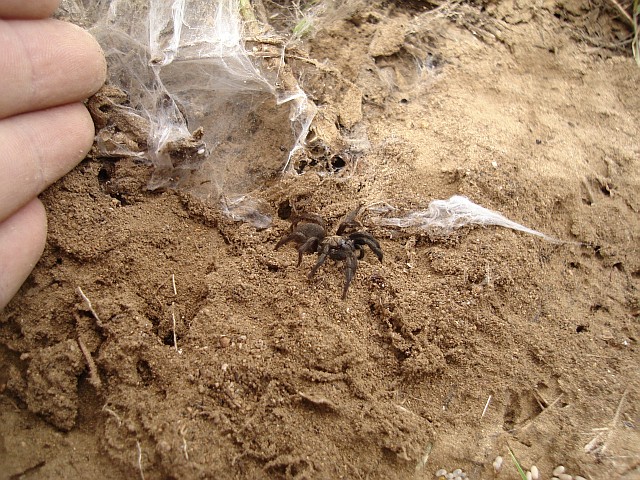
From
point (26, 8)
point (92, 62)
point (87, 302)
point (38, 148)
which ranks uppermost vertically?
point (26, 8)

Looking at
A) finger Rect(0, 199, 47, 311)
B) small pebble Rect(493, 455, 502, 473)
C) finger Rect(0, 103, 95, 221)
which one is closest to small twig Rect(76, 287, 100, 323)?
finger Rect(0, 199, 47, 311)

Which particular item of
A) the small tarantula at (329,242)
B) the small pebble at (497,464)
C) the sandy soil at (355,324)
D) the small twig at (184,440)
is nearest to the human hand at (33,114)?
the sandy soil at (355,324)

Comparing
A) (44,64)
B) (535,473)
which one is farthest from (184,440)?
(44,64)

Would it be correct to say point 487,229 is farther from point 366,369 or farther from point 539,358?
point 366,369

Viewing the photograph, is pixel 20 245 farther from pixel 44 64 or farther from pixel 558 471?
pixel 558 471

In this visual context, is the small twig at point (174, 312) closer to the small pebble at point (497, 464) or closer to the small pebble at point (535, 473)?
the small pebble at point (497, 464)

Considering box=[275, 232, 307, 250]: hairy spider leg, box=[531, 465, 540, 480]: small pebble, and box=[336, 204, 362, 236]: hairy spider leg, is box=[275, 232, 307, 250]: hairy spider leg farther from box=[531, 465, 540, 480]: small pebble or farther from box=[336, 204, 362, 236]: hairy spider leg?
box=[531, 465, 540, 480]: small pebble
